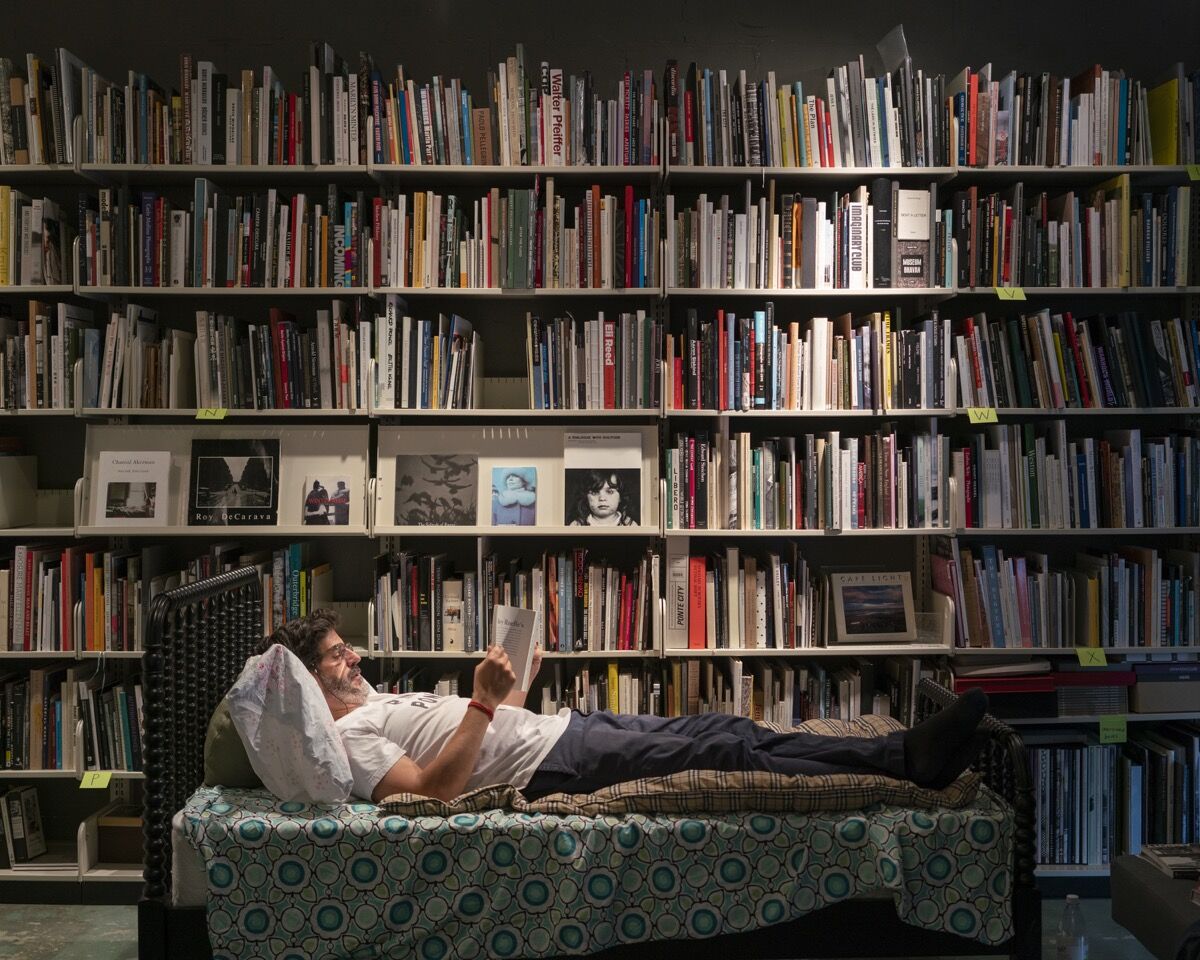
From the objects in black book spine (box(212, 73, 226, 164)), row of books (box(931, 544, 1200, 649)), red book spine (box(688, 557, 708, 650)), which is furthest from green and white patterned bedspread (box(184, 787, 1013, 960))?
black book spine (box(212, 73, 226, 164))

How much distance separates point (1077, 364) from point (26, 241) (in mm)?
3531

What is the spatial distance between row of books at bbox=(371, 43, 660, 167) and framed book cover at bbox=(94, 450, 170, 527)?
128 cm

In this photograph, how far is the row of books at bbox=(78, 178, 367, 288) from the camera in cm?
347

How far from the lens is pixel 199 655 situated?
2.72 meters

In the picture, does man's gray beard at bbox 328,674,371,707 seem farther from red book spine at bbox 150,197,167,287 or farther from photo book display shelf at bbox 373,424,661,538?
red book spine at bbox 150,197,167,287

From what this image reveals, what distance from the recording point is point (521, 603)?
3.50m

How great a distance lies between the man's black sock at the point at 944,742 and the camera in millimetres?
2320

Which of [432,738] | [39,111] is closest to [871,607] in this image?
[432,738]

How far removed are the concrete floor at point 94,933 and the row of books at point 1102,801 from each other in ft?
0.64

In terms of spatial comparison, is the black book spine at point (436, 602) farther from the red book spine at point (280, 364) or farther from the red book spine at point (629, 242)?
the red book spine at point (629, 242)

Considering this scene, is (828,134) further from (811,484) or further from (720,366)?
(811,484)

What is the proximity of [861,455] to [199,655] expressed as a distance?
213 centimetres

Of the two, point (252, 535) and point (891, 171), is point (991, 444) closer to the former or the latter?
point (891, 171)

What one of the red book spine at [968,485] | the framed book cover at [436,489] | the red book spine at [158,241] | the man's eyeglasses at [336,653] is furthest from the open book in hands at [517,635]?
the red book spine at [158,241]
